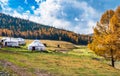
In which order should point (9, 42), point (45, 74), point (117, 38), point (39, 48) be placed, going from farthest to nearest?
1. point (9, 42)
2. point (39, 48)
3. point (117, 38)
4. point (45, 74)

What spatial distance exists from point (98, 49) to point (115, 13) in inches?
283

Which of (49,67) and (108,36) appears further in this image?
(108,36)

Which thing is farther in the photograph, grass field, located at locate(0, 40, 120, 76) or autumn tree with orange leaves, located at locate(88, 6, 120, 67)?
autumn tree with orange leaves, located at locate(88, 6, 120, 67)

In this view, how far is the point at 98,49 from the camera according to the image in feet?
154

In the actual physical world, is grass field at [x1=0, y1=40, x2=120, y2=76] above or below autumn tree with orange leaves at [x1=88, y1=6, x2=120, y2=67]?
below

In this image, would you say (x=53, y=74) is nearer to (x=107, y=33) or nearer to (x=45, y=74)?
(x=45, y=74)

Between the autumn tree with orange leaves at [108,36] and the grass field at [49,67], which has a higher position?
the autumn tree with orange leaves at [108,36]

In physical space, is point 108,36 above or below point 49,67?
above

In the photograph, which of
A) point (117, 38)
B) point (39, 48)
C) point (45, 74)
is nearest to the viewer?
point (45, 74)

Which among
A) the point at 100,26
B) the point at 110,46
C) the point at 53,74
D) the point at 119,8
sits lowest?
the point at 53,74

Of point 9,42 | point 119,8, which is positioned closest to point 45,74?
point 119,8

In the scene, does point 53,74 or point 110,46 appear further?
point 110,46

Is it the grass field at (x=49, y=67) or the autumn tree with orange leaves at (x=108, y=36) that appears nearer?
the grass field at (x=49, y=67)

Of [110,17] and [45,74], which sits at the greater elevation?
[110,17]
